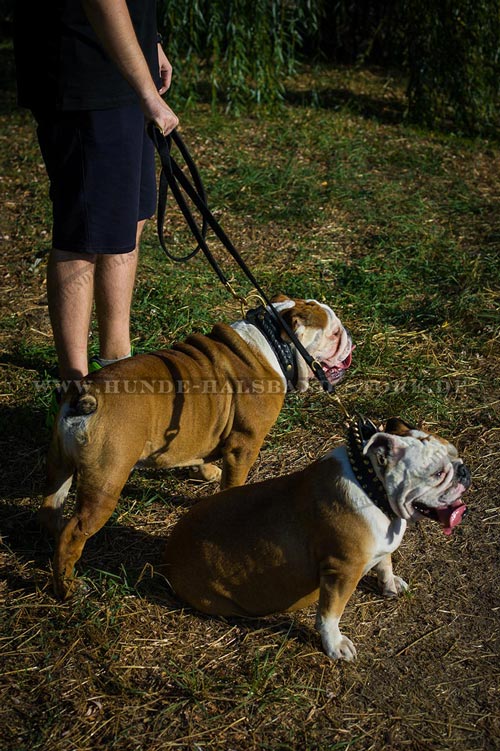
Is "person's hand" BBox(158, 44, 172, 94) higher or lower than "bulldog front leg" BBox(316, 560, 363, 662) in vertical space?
higher

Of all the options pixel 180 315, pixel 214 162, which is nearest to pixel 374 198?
pixel 214 162

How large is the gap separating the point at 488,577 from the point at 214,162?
519cm

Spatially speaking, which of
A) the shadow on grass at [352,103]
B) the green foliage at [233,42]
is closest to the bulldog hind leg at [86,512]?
the green foliage at [233,42]

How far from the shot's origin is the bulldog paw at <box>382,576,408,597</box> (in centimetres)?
334

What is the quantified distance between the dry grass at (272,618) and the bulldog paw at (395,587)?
42mm

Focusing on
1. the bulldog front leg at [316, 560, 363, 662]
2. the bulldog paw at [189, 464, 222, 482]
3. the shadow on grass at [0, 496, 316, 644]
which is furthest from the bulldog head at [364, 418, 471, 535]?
the bulldog paw at [189, 464, 222, 482]

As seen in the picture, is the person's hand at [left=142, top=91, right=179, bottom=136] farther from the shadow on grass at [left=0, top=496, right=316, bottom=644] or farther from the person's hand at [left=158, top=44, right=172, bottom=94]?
the shadow on grass at [left=0, top=496, right=316, bottom=644]

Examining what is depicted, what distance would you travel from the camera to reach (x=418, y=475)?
280 cm

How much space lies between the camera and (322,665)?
3.04 metres

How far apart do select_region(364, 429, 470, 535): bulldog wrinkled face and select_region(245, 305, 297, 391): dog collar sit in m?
0.98

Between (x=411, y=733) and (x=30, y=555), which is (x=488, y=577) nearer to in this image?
(x=411, y=733)

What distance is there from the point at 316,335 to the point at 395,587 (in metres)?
1.22

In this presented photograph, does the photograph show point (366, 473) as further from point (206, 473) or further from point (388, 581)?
point (206, 473)

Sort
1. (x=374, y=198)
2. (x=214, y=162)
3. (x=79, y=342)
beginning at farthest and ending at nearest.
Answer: (x=214, y=162)
(x=374, y=198)
(x=79, y=342)
